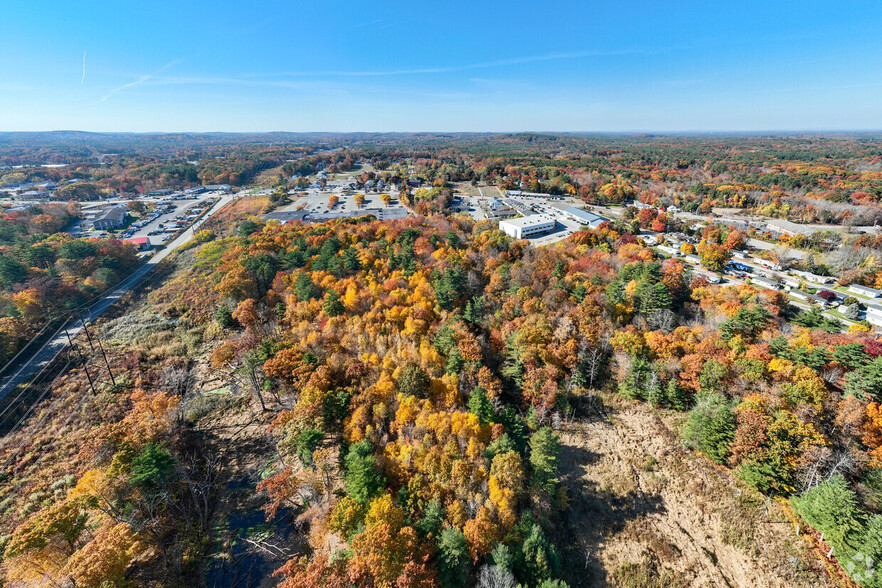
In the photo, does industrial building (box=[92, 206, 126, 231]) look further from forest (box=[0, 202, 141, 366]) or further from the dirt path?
the dirt path

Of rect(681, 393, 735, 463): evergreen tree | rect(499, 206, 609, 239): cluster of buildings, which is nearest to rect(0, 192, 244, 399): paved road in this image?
rect(681, 393, 735, 463): evergreen tree

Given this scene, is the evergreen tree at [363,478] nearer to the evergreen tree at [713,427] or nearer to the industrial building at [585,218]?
the evergreen tree at [713,427]

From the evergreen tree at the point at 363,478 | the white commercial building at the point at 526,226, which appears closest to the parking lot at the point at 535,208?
the white commercial building at the point at 526,226

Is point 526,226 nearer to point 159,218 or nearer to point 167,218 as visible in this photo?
point 167,218

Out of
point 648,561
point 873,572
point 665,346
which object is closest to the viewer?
point 873,572

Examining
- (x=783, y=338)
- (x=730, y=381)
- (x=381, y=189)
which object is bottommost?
(x=730, y=381)

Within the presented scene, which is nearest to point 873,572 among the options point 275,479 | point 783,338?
point 783,338

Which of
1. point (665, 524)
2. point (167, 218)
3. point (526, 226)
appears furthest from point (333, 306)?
point (167, 218)

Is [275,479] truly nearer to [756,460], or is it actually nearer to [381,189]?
[756,460]
